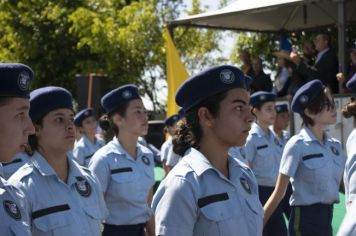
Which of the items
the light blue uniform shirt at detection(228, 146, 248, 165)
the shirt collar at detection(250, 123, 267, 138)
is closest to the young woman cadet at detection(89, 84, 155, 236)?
the light blue uniform shirt at detection(228, 146, 248, 165)

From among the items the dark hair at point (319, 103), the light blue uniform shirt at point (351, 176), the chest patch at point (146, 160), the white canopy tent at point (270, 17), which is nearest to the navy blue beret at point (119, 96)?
the chest patch at point (146, 160)

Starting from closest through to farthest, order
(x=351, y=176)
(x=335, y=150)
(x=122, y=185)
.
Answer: (x=351, y=176), (x=122, y=185), (x=335, y=150)

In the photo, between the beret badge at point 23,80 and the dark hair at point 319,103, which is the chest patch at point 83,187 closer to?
the beret badge at point 23,80

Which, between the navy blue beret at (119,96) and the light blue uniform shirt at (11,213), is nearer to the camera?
the light blue uniform shirt at (11,213)

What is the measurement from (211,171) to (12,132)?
89 centimetres

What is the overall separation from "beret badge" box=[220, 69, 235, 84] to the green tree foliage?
1921 centimetres

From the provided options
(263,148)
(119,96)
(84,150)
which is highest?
(119,96)

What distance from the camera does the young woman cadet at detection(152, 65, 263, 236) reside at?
109 inches

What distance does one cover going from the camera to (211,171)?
2922 millimetres

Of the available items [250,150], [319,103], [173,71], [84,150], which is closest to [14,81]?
[319,103]

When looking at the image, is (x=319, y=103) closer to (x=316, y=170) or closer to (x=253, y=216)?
(x=316, y=170)

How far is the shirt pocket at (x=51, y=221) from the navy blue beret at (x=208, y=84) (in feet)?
3.03

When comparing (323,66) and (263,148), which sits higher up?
(323,66)

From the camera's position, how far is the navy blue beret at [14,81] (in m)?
2.87
